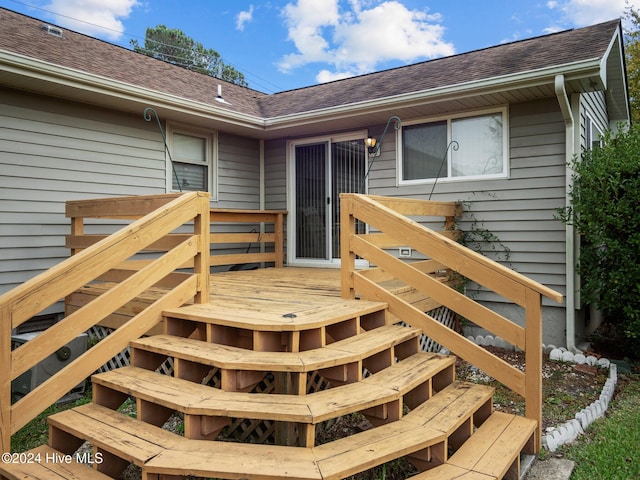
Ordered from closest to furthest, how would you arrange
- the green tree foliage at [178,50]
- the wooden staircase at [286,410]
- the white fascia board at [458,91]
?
the wooden staircase at [286,410], the white fascia board at [458,91], the green tree foliage at [178,50]

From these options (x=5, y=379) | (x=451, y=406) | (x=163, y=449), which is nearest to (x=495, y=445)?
(x=451, y=406)

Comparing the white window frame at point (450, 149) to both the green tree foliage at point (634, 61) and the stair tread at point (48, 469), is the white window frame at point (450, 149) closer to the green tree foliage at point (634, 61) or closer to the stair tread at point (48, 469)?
the stair tread at point (48, 469)

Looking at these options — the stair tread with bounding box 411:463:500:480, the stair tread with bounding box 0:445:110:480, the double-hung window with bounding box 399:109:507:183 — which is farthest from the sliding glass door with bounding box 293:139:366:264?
the stair tread with bounding box 0:445:110:480

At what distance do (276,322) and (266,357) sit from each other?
24 centimetres

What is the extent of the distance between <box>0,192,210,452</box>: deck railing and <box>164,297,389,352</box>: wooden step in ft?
0.82

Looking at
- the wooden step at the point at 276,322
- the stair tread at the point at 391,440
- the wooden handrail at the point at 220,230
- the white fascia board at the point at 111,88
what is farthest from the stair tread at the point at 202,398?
the white fascia board at the point at 111,88

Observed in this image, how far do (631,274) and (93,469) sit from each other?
4685 millimetres

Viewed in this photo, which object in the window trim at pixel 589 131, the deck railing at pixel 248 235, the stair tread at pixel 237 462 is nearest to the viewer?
the stair tread at pixel 237 462

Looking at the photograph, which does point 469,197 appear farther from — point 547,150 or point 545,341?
point 545,341

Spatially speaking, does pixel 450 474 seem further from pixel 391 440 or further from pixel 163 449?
pixel 163 449

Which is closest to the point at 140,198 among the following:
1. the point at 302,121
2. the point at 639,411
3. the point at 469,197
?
the point at 302,121

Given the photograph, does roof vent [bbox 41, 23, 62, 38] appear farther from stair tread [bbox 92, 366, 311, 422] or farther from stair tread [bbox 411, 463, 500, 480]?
stair tread [bbox 411, 463, 500, 480]

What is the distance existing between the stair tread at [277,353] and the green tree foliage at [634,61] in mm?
12423

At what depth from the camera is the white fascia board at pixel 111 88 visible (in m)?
4.29
